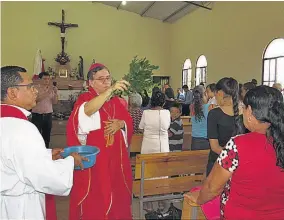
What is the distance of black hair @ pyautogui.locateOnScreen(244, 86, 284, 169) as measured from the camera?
4.24 ft

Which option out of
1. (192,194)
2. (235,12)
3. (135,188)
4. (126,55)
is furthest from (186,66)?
(192,194)

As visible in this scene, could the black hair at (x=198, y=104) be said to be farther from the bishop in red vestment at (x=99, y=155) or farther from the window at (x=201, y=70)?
the window at (x=201, y=70)

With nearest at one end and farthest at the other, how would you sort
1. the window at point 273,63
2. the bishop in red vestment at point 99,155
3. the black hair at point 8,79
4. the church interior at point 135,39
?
the black hair at point 8,79, the bishop in red vestment at point 99,155, the window at point 273,63, the church interior at point 135,39

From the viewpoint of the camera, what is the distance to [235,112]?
223 centimetres

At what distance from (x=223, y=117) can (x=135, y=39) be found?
35.7ft

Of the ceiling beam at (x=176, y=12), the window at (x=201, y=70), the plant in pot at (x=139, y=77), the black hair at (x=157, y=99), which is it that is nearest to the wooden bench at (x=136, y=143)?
the black hair at (x=157, y=99)

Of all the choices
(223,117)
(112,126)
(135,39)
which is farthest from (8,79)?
(135,39)

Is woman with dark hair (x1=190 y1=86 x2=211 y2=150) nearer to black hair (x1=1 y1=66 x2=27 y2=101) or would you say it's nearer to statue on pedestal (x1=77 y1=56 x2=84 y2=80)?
black hair (x1=1 y1=66 x2=27 y2=101)

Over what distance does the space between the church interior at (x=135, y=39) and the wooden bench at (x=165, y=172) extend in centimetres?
527

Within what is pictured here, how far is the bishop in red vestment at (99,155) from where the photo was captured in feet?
7.20

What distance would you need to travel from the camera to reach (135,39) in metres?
12.7

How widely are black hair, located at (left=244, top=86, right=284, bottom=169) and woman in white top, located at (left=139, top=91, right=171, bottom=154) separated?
2.04 m

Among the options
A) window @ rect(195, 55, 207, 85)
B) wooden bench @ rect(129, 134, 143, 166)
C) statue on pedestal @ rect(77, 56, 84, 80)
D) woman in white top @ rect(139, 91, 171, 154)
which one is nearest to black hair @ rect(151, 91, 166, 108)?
woman in white top @ rect(139, 91, 171, 154)

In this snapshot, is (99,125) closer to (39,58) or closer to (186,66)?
(39,58)
